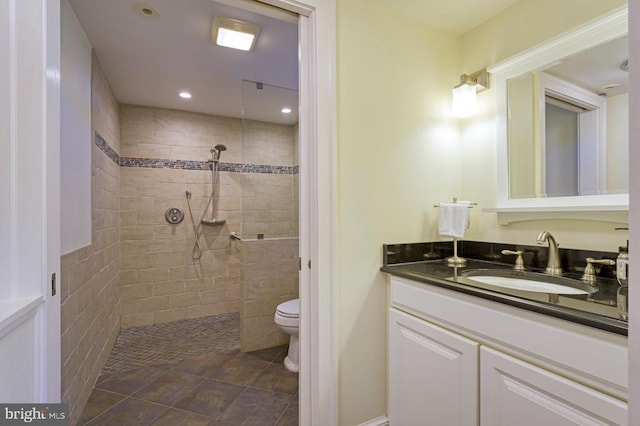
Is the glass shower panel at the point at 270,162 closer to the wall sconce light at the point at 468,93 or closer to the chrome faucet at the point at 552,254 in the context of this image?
the wall sconce light at the point at 468,93

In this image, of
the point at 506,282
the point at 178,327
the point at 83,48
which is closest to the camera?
the point at 506,282

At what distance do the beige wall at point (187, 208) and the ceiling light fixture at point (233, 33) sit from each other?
2.56ft

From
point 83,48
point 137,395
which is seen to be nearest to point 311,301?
point 137,395

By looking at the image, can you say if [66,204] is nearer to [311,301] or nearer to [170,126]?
[311,301]

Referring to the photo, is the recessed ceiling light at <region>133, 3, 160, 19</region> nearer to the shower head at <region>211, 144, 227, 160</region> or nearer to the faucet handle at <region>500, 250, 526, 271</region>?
the shower head at <region>211, 144, 227, 160</region>

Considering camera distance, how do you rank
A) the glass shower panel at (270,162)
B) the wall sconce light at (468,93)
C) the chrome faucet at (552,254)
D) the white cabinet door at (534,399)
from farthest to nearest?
the glass shower panel at (270,162) → the wall sconce light at (468,93) → the chrome faucet at (552,254) → the white cabinet door at (534,399)

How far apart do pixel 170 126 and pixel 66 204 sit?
196 cm

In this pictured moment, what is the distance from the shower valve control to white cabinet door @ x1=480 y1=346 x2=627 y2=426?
3086 mm

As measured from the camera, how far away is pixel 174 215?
3205mm

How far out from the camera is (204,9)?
5.30ft

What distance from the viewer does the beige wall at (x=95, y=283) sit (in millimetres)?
1502

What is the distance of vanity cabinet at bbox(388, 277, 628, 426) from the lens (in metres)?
0.80

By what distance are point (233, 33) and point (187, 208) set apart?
2038mm

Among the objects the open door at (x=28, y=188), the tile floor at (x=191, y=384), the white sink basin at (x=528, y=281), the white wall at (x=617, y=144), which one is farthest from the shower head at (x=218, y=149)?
the white wall at (x=617, y=144)
